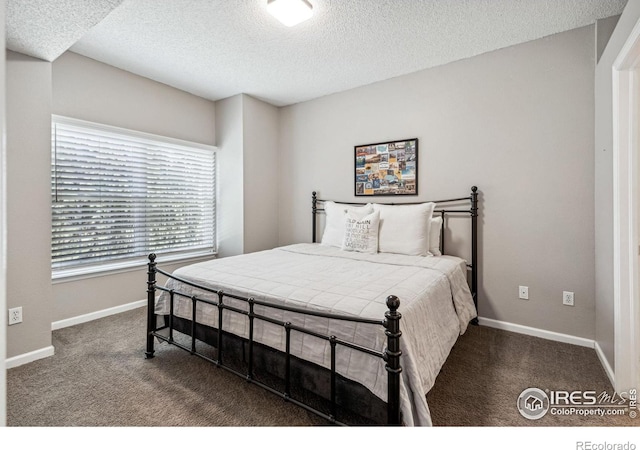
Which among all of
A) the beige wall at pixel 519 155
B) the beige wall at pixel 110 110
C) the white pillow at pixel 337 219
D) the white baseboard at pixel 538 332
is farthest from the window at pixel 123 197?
the white baseboard at pixel 538 332

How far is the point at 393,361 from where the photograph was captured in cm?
121

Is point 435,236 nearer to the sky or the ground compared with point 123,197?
nearer to the ground

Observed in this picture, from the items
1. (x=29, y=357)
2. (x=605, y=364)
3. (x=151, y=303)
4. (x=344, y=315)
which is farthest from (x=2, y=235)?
(x=605, y=364)

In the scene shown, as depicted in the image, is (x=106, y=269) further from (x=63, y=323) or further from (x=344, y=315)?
(x=344, y=315)

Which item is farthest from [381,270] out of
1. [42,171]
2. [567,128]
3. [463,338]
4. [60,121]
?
[60,121]

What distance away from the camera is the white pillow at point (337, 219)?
324cm

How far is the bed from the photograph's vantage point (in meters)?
1.32

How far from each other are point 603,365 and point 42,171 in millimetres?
4252

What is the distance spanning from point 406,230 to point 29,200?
2.98 metres

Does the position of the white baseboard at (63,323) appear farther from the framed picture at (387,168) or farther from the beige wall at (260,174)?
the framed picture at (387,168)

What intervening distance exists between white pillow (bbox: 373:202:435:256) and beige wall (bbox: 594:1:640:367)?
3.86ft

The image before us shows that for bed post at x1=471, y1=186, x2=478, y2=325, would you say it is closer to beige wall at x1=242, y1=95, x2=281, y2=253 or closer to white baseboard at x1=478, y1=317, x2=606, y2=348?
white baseboard at x1=478, y1=317, x2=606, y2=348

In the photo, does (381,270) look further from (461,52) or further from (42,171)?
(42,171)
